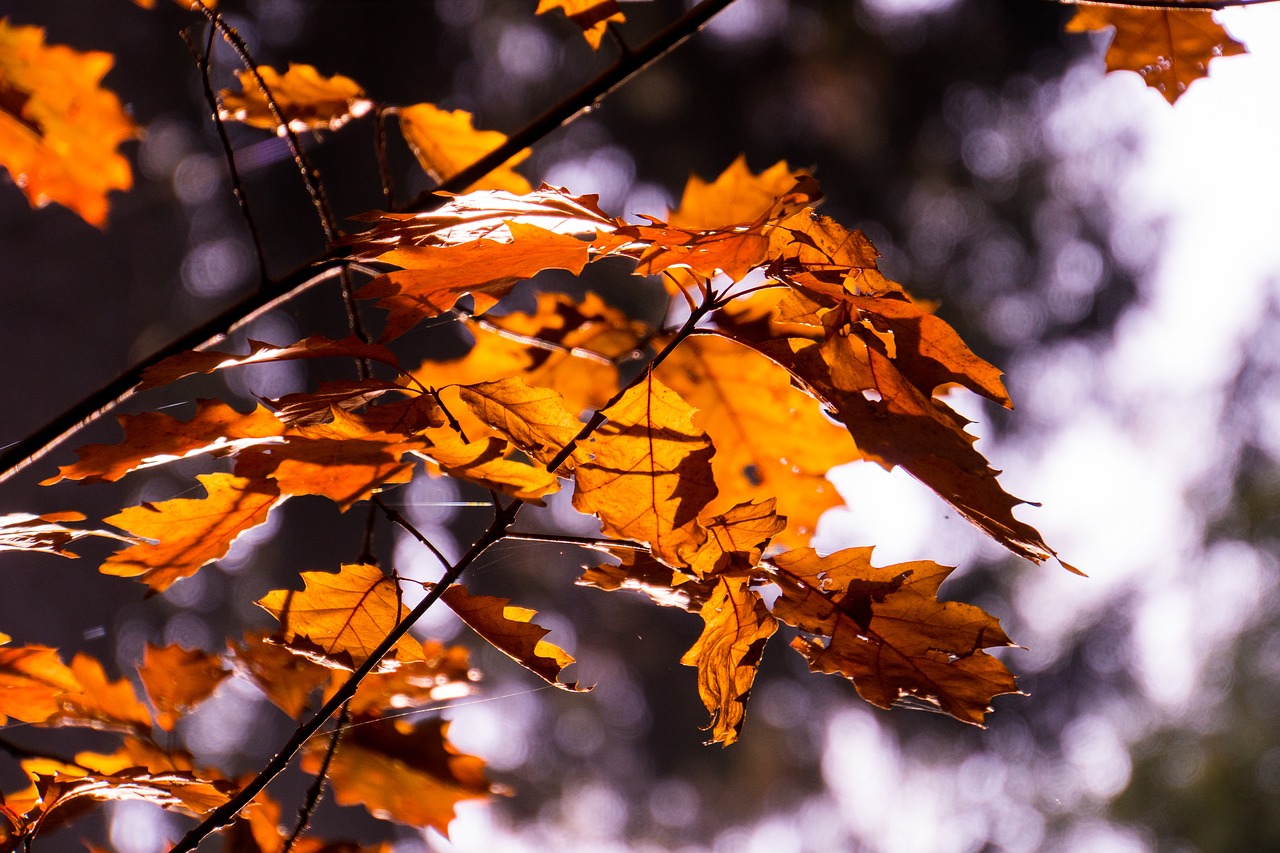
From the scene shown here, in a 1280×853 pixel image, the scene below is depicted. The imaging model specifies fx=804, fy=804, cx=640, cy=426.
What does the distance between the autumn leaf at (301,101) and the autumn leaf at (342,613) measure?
1.88 feet

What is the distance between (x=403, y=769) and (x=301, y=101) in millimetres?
737

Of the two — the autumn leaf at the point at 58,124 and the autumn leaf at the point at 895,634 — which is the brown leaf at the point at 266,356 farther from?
the autumn leaf at the point at 58,124

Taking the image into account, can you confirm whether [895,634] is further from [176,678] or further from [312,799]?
[176,678]

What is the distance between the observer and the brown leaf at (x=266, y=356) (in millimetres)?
487

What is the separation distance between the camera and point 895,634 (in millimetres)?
543

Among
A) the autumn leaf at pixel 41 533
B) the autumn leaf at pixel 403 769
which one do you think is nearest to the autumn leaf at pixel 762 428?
the autumn leaf at pixel 403 769

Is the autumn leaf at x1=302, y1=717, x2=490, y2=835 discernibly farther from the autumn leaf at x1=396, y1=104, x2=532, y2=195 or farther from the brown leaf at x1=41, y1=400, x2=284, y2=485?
the autumn leaf at x1=396, y1=104, x2=532, y2=195

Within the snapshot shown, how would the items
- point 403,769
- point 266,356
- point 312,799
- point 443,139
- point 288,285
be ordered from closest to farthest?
point 266,356 → point 312,799 → point 288,285 → point 403,769 → point 443,139

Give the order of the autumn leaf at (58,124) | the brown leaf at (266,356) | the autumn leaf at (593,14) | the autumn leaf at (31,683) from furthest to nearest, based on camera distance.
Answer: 1. the autumn leaf at (58,124)
2. the autumn leaf at (593,14)
3. the autumn leaf at (31,683)
4. the brown leaf at (266,356)

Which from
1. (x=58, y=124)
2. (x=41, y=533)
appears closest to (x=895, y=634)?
(x=41, y=533)

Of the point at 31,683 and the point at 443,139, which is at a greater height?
the point at 443,139

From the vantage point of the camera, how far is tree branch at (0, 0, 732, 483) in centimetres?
65

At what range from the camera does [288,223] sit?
276 cm

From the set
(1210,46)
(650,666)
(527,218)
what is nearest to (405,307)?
(527,218)
